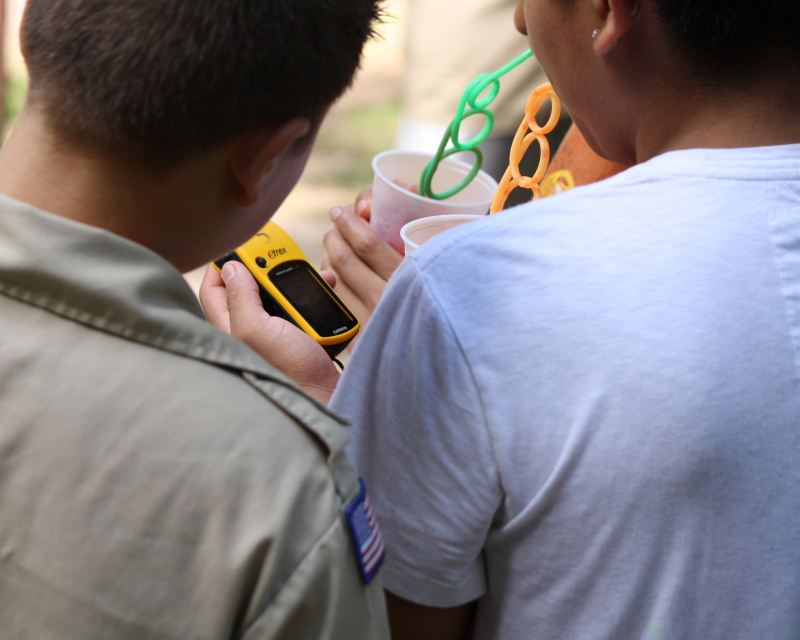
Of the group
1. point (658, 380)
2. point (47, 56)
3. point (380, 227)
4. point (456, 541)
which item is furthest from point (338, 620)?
point (380, 227)

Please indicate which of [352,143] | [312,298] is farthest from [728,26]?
[352,143]

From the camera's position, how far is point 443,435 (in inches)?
27.5

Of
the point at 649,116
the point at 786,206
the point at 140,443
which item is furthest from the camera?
the point at 649,116

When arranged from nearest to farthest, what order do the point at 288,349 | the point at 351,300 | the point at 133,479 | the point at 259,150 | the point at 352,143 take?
the point at 133,479
the point at 259,150
the point at 288,349
the point at 351,300
the point at 352,143

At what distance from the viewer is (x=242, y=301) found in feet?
3.64

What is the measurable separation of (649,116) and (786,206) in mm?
176

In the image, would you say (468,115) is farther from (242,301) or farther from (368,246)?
(242,301)

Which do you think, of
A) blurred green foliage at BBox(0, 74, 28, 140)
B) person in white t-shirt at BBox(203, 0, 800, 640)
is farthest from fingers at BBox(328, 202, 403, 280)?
blurred green foliage at BBox(0, 74, 28, 140)

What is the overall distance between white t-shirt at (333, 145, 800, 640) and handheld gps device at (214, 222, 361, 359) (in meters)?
0.41

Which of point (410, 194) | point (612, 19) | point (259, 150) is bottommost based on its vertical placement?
point (410, 194)

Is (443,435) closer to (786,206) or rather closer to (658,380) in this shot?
(658,380)

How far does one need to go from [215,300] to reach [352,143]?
3.22 meters

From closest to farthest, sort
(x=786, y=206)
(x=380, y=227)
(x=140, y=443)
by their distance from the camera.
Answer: (x=140, y=443)
(x=786, y=206)
(x=380, y=227)

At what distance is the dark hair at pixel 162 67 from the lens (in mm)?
590
